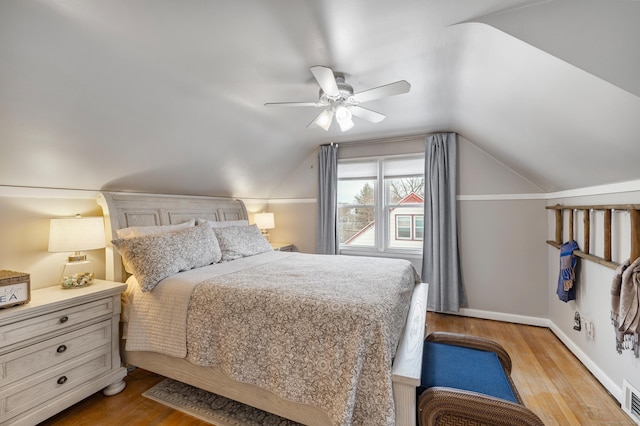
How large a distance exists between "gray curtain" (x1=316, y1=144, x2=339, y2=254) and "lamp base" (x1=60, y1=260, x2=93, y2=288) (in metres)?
2.72

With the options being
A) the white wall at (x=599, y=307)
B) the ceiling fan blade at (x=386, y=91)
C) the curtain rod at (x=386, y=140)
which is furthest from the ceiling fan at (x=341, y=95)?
the white wall at (x=599, y=307)

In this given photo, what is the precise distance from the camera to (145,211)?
2.72 m

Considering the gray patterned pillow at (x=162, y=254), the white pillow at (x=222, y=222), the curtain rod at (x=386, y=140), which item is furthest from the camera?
the curtain rod at (x=386, y=140)

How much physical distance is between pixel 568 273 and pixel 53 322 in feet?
13.0

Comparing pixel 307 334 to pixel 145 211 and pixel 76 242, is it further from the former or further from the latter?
pixel 145 211

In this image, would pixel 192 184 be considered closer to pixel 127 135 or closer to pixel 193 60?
pixel 127 135

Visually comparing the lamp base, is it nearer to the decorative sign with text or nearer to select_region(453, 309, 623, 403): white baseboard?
the decorative sign with text

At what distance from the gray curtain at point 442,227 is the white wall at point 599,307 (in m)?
1.03

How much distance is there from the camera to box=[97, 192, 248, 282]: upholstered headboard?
2379mm

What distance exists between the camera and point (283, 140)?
139 inches

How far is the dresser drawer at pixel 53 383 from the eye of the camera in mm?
1545

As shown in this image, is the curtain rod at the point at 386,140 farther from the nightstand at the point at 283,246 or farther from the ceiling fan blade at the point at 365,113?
the nightstand at the point at 283,246

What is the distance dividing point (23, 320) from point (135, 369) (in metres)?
1.06

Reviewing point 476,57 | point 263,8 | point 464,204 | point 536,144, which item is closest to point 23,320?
point 263,8
